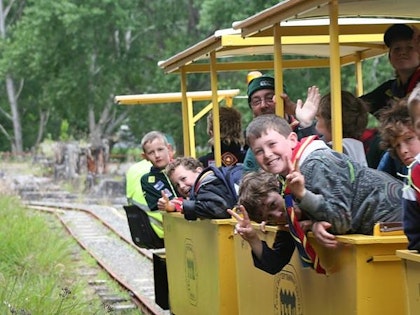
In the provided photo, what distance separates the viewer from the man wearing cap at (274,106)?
6.63m

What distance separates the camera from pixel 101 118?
55625 mm

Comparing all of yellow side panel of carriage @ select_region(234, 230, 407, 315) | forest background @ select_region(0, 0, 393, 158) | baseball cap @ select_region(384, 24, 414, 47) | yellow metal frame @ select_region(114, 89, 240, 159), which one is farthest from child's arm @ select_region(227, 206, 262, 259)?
forest background @ select_region(0, 0, 393, 158)

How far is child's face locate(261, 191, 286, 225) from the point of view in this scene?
606cm

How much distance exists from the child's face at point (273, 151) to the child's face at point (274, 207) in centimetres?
33

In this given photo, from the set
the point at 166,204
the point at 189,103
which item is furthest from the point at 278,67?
the point at 189,103

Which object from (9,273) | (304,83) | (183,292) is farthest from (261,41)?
(304,83)

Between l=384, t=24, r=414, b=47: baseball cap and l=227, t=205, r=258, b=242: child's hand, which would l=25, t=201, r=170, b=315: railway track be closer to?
l=227, t=205, r=258, b=242: child's hand

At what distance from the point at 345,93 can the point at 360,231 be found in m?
1.04

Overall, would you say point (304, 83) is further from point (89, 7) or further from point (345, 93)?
point (345, 93)

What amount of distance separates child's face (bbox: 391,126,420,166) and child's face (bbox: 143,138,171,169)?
18.3 feet

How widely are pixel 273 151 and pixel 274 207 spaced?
49 centimetres

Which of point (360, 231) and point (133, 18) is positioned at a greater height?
point (133, 18)

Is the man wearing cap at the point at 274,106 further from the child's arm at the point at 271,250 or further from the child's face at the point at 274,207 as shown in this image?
the child's arm at the point at 271,250

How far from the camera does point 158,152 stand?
10570 mm
